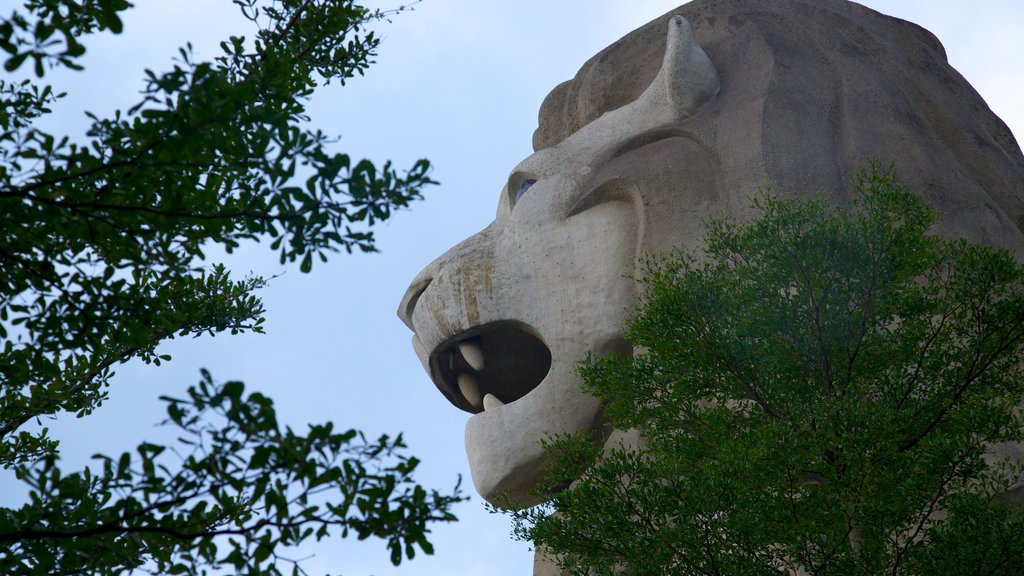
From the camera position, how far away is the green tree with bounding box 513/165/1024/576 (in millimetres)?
5707

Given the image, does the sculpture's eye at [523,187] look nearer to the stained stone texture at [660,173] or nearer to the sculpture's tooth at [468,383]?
the stained stone texture at [660,173]

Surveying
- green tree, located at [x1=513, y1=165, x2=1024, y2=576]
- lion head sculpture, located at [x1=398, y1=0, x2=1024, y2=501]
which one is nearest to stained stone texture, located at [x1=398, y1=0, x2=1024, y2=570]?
lion head sculpture, located at [x1=398, y1=0, x2=1024, y2=501]

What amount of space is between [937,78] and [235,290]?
6.23 metres

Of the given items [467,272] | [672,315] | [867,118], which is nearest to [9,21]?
[672,315]

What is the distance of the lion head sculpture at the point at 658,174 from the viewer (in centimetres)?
912

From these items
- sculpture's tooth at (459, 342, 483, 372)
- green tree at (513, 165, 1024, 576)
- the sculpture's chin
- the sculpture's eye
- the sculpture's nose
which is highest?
the sculpture's eye

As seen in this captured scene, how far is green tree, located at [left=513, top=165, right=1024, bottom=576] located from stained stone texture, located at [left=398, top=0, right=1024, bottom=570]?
84.8 inches

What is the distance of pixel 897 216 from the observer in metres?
6.59

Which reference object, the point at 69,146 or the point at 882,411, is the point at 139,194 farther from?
the point at 882,411

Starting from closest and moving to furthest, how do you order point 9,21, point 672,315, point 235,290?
point 9,21 → point 672,315 → point 235,290

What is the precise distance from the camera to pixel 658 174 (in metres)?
9.37

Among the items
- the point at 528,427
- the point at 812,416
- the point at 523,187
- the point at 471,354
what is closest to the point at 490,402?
the point at 471,354

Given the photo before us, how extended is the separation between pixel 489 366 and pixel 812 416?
4355 mm

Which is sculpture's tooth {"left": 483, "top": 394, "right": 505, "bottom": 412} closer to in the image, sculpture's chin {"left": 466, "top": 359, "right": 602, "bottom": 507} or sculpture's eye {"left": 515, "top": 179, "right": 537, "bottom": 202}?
sculpture's chin {"left": 466, "top": 359, "right": 602, "bottom": 507}
